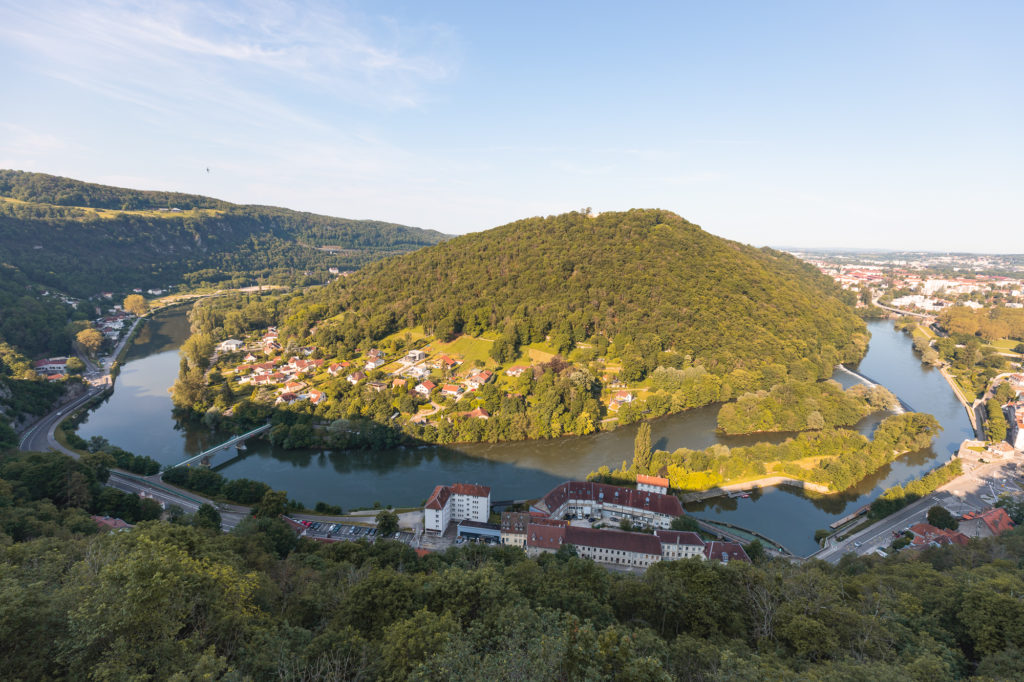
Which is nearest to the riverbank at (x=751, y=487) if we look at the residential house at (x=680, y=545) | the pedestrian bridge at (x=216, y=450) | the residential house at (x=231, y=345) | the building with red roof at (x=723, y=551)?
the residential house at (x=680, y=545)

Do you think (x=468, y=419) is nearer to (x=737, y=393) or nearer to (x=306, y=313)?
(x=737, y=393)

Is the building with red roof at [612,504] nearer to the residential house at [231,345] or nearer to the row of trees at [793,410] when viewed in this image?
the row of trees at [793,410]

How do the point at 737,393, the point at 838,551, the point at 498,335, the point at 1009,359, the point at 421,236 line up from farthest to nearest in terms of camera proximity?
the point at 421,236 → the point at 1009,359 → the point at 498,335 → the point at 737,393 → the point at 838,551

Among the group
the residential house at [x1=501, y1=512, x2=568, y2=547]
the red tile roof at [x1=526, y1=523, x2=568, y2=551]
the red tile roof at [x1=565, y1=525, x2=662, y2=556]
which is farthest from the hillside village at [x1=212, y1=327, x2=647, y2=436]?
the red tile roof at [x1=565, y1=525, x2=662, y2=556]

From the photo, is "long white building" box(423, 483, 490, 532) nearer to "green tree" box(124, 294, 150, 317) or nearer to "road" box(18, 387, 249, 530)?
"road" box(18, 387, 249, 530)

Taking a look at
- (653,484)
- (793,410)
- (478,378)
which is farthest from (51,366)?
(793,410)

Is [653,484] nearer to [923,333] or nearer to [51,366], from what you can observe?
[51,366]

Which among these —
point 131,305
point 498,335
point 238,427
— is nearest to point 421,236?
point 131,305
